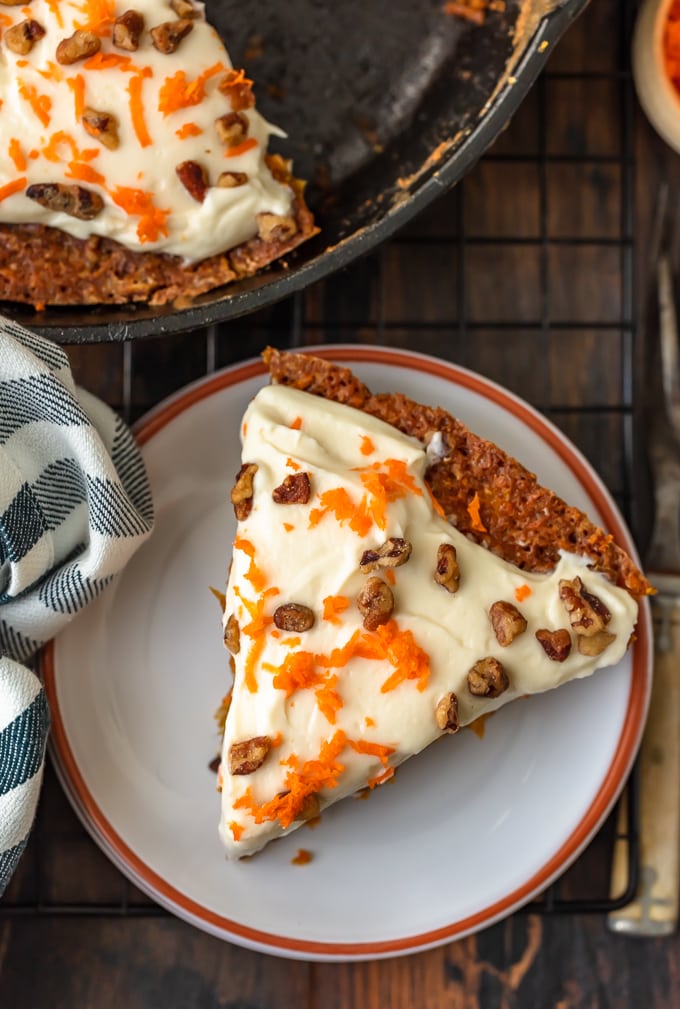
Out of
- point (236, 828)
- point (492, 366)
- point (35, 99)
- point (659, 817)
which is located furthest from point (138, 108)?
point (659, 817)

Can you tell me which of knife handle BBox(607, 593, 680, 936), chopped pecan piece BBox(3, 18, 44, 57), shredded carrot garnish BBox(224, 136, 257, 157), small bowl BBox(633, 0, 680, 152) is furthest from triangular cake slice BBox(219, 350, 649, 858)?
small bowl BBox(633, 0, 680, 152)

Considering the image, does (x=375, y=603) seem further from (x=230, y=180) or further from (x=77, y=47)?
(x=77, y=47)

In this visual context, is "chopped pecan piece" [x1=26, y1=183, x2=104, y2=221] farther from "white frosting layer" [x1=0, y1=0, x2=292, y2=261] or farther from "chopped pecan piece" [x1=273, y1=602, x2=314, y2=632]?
"chopped pecan piece" [x1=273, y1=602, x2=314, y2=632]

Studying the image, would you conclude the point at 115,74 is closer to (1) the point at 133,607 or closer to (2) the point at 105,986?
(1) the point at 133,607

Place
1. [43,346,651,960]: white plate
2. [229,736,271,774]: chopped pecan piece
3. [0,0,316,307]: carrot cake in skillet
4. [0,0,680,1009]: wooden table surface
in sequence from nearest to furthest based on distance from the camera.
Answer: [229,736,271,774]: chopped pecan piece
[0,0,316,307]: carrot cake in skillet
[43,346,651,960]: white plate
[0,0,680,1009]: wooden table surface

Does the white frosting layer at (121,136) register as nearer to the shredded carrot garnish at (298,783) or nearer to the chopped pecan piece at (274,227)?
the chopped pecan piece at (274,227)

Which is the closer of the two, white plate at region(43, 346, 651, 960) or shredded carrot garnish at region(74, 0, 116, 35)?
shredded carrot garnish at region(74, 0, 116, 35)
